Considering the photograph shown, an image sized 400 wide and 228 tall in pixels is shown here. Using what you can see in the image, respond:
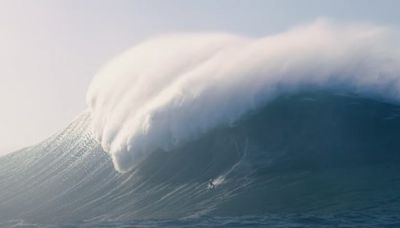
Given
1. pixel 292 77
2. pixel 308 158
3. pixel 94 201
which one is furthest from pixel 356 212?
pixel 292 77

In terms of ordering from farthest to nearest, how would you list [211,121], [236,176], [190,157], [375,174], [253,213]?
[211,121] < [190,157] < [236,176] < [375,174] < [253,213]

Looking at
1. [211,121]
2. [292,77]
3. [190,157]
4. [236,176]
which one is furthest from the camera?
[292,77]

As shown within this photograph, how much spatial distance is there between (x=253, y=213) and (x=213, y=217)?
6.02 feet

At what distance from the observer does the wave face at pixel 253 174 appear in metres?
28.5

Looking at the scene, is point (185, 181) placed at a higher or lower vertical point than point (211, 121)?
lower

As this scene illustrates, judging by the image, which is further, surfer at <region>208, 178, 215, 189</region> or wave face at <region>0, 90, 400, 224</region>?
surfer at <region>208, 178, 215, 189</region>

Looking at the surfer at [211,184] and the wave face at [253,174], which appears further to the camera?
the surfer at [211,184]

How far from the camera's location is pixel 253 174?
109ft

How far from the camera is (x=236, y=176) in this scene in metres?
33.7

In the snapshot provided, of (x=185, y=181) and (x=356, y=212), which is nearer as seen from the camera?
(x=356, y=212)

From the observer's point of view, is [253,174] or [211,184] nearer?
[211,184]

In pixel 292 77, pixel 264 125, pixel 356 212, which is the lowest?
pixel 356 212

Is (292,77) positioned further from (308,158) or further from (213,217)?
(213,217)

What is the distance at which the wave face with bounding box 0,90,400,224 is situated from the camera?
28.5m
